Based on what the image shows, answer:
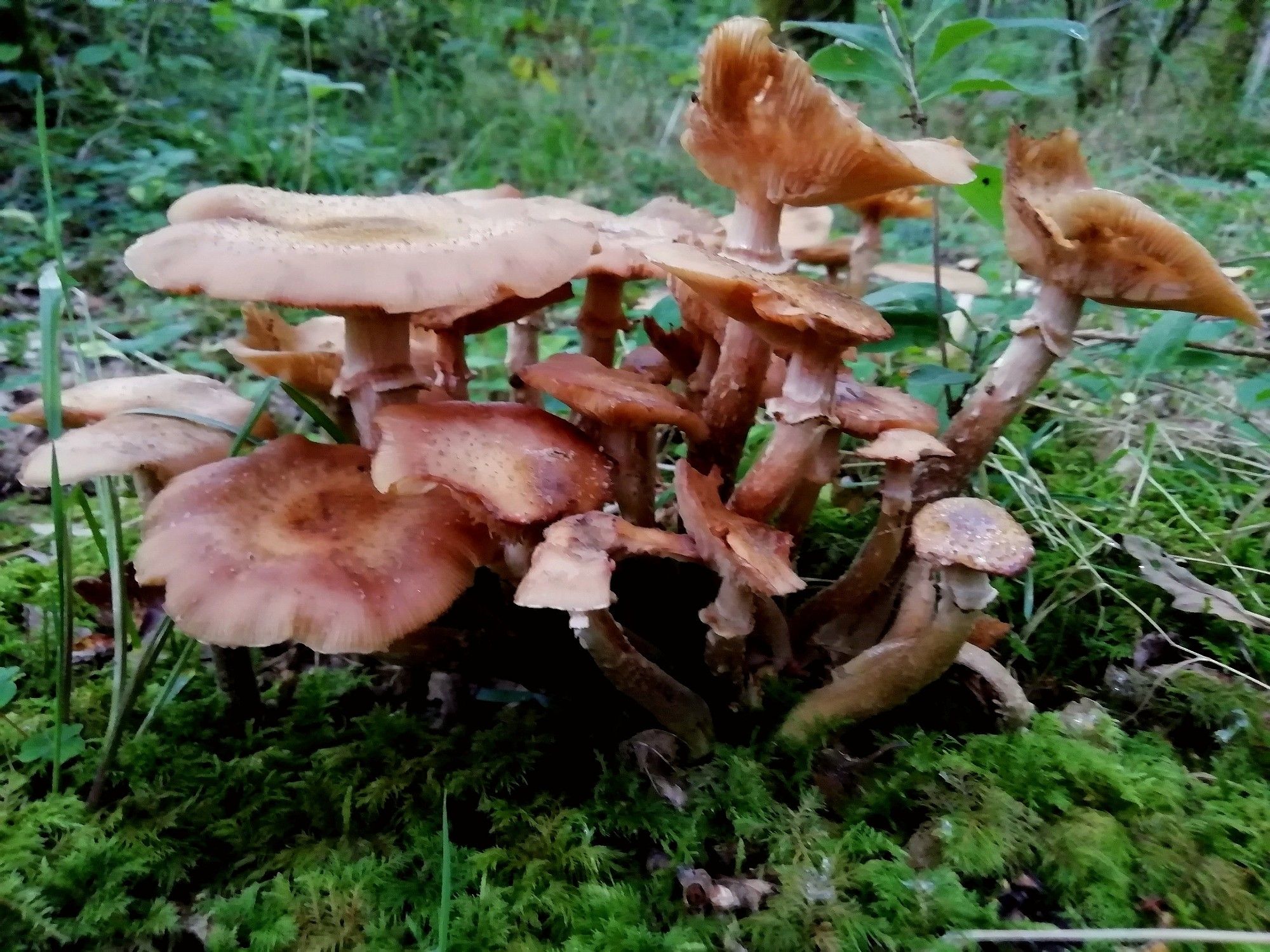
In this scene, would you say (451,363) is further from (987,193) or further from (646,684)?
(987,193)

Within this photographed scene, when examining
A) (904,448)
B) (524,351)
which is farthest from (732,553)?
(524,351)

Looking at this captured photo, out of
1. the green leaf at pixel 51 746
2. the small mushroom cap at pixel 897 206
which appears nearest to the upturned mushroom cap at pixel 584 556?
the green leaf at pixel 51 746

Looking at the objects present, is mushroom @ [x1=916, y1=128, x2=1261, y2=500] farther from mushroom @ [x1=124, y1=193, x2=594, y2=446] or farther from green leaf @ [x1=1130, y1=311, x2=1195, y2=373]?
mushroom @ [x1=124, y1=193, x2=594, y2=446]

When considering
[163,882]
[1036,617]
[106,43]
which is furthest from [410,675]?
[106,43]

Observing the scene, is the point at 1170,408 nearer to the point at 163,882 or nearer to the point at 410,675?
the point at 410,675

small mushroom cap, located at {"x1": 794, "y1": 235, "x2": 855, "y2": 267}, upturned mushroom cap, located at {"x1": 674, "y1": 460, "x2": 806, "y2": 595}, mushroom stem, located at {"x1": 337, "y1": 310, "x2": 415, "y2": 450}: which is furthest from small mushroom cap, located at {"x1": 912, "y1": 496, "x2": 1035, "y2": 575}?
small mushroom cap, located at {"x1": 794, "y1": 235, "x2": 855, "y2": 267}

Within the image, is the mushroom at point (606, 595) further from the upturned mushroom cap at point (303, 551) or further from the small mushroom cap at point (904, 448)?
the small mushroom cap at point (904, 448)
